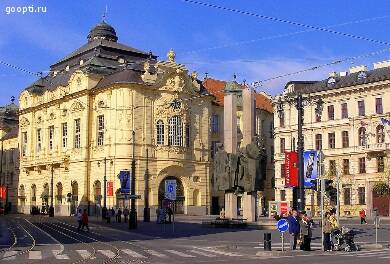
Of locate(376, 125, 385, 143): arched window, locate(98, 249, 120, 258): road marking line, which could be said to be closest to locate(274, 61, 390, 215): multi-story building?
locate(376, 125, 385, 143): arched window

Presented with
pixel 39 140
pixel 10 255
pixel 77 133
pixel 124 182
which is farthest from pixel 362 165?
pixel 10 255

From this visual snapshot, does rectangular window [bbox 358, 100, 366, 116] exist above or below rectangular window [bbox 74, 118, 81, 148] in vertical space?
above

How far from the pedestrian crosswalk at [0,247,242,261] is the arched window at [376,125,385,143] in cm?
4515

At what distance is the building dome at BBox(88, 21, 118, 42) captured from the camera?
8419 centimetres

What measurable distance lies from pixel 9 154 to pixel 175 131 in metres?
38.5

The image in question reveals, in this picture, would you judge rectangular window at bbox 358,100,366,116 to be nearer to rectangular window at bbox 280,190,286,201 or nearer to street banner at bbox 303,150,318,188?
rectangular window at bbox 280,190,286,201

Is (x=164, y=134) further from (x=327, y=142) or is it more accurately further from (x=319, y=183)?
(x=319, y=183)

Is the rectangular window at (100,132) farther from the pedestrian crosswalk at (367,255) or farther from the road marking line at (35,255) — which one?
the pedestrian crosswalk at (367,255)

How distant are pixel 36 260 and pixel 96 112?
55.2m

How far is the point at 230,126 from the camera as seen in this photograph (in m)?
43.7

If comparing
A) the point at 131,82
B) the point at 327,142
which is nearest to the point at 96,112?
the point at 131,82

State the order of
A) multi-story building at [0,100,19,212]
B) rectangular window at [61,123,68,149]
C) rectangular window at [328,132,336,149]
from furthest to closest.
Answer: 1. multi-story building at [0,100,19,212]
2. rectangular window at [61,123,68,149]
3. rectangular window at [328,132,336,149]

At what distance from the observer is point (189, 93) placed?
7500 centimetres

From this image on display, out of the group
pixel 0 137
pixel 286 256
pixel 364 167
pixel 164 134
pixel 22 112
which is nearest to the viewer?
pixel 286 256
